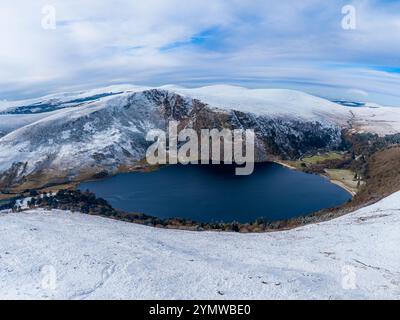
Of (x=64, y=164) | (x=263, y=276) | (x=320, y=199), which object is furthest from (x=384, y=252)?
(x=64, y=164)

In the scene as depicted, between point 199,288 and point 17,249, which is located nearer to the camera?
point 199,288

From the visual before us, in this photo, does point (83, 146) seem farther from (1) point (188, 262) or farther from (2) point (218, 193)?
(1) point (188, 262)

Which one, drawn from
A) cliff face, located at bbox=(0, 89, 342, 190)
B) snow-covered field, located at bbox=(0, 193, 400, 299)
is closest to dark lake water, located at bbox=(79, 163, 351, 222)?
cliff face, located at bbox=(0, 89, 342, 190)

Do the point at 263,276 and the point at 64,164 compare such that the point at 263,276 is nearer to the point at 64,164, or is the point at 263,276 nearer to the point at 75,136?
the point at 64,164

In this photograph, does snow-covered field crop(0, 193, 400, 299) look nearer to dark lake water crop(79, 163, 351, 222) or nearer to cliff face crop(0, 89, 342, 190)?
dark lake water crop(79, 163, 351, 222)

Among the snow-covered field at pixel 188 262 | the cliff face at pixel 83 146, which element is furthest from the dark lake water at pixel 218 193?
the snow-covered field at pixel 188 262

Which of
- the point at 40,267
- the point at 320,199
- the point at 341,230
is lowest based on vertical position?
the point at 320,199
